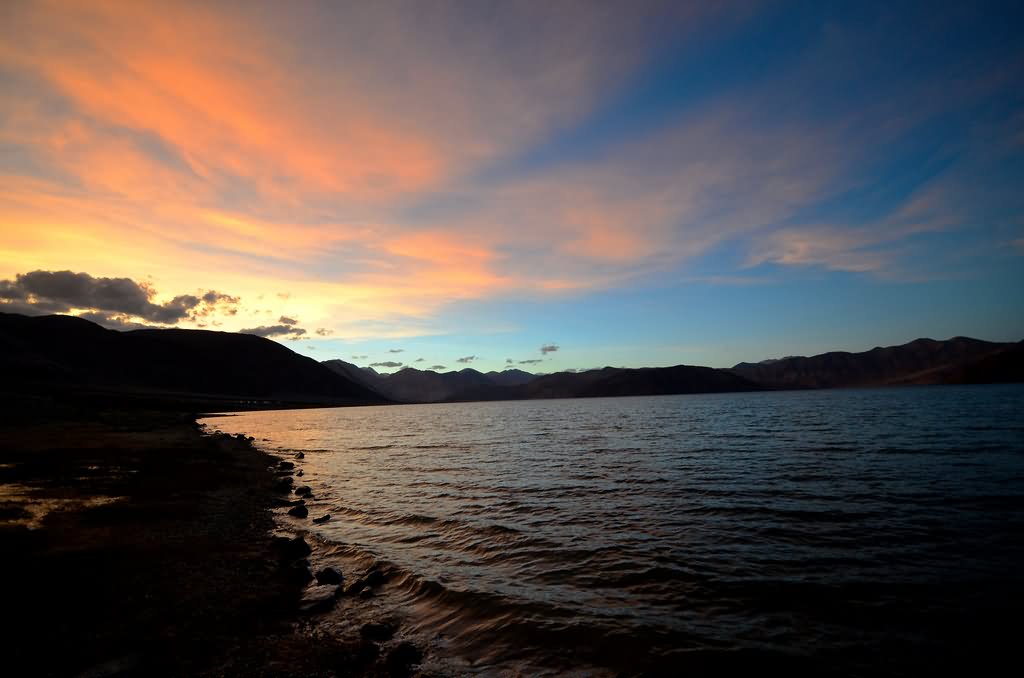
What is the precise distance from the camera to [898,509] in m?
19.7

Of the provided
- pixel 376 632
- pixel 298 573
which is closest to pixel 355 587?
pixel 298 573

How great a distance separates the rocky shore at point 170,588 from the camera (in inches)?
344

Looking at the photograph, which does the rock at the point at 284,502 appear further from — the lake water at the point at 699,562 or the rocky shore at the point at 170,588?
the lake water at the point at 699,562

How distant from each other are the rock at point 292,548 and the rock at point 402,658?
24.9 ft

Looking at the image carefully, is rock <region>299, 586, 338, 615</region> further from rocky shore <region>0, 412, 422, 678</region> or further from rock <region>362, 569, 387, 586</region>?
rock <region>362, 569, 387, 586</region>

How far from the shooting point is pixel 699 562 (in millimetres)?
14477

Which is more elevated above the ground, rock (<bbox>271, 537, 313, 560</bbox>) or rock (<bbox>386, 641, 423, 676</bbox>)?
rock (<bbox>271, 537, 313, 560</bbox>)

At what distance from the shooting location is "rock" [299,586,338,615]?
1150 centimetres

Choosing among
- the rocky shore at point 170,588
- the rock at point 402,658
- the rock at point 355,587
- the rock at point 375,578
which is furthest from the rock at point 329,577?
the rock at point 402,658

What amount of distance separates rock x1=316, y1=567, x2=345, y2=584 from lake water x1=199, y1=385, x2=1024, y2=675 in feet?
4.43

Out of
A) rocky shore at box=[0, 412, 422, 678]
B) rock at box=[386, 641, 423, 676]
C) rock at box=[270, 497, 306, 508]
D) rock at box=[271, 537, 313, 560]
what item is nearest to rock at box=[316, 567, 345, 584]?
rocky shore at box=[0, 412, 422, 678]

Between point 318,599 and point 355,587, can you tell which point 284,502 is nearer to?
point 355,587

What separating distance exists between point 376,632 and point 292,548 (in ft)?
A: 23.6

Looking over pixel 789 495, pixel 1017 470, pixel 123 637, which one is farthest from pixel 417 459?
pixel 1017 470
